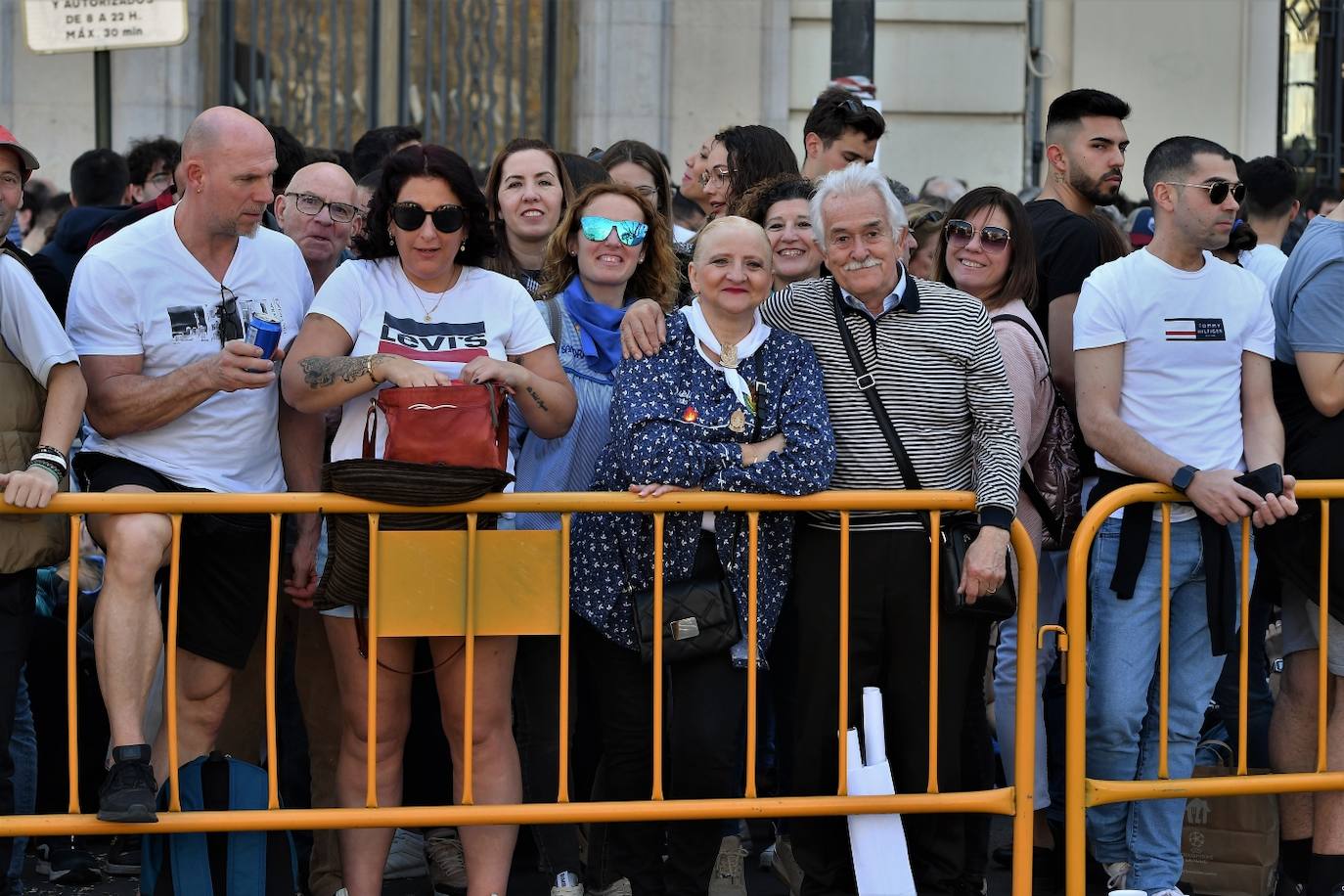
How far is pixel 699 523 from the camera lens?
512 cm

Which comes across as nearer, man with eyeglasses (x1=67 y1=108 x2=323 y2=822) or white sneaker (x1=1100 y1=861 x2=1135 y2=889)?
man with eyeglasses (x1=67 y1=108 x2=323 y2=822)

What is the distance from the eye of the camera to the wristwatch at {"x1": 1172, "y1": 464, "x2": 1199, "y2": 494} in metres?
5.30

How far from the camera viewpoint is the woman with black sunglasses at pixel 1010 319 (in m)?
5.71

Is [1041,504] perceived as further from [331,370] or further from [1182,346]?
[331,370]

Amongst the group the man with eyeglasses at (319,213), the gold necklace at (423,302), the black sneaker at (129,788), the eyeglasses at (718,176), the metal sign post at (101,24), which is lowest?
the black sneaker at (129,788)

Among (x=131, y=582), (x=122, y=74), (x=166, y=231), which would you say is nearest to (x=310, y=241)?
(x=166, y=231)

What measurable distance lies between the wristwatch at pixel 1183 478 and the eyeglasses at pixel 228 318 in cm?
276

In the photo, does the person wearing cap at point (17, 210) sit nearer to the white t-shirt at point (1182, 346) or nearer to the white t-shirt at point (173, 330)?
the white t-shirt at point (173, 330)

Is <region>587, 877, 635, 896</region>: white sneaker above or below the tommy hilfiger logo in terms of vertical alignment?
below

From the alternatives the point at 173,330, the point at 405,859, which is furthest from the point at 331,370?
the point at 405,859

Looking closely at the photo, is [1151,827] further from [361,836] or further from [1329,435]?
[361,836]

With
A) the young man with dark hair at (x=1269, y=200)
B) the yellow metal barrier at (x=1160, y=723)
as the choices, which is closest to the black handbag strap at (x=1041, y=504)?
the yellow metal barrier at (x=1160, y=723)

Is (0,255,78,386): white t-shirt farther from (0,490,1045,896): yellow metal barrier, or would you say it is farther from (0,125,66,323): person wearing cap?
(0,490,1045,896): yellow metal barrier

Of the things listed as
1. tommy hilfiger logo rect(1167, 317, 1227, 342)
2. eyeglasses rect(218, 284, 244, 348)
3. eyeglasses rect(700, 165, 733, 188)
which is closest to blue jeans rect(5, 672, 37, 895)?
eyeglasses rect(218, 284, 244, 348)
